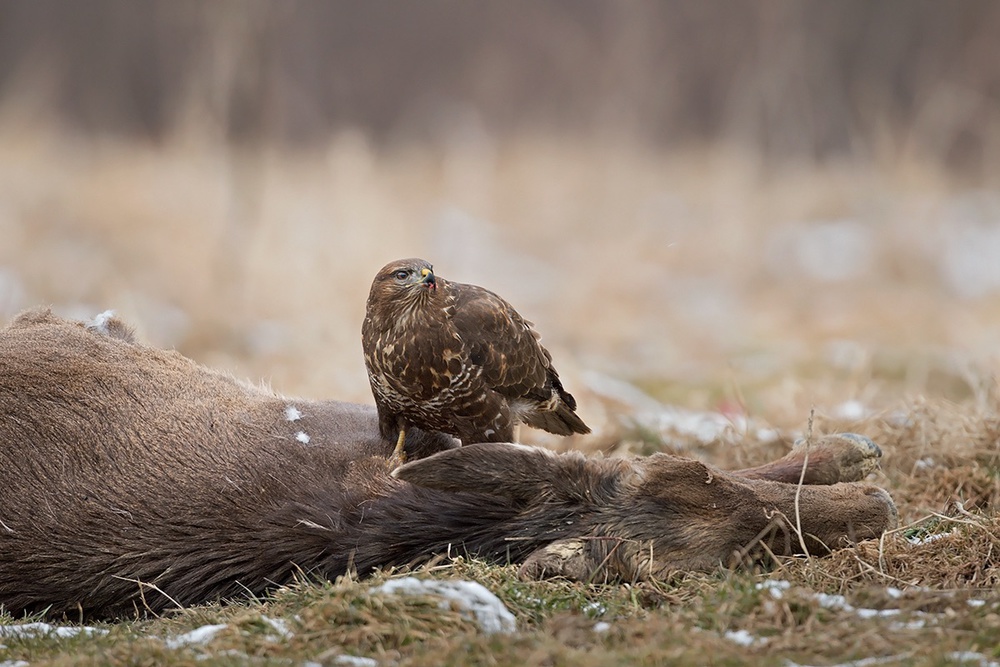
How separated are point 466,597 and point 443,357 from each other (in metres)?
1.17

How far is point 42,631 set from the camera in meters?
3.66

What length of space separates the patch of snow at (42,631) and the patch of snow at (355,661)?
97cm

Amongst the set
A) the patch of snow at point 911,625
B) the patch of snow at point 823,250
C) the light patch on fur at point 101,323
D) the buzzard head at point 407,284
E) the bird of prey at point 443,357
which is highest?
the patch of snow at point 823,250

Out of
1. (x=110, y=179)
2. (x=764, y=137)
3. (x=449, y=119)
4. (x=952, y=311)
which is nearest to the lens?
(x=952, y=311)

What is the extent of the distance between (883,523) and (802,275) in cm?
1046

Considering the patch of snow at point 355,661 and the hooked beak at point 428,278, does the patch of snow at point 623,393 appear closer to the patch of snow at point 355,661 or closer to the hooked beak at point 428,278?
the hooked beak at point 428,278

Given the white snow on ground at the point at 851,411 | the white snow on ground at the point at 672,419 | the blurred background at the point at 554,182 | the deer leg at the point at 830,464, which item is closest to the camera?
the deer leg at the point at 830,464

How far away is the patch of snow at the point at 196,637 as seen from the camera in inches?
131

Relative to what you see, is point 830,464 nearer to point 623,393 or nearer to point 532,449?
point 532,449

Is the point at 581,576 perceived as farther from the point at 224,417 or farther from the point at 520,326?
the point at 224,417

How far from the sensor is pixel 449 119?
62.0 feet

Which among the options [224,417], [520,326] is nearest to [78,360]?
[224,417]

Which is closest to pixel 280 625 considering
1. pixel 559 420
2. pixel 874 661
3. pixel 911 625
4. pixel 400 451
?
pixel 400 451

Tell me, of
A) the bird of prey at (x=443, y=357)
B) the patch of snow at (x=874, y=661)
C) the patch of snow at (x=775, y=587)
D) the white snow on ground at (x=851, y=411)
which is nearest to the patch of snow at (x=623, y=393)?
the white snow on ground at (x=851, y=411)
